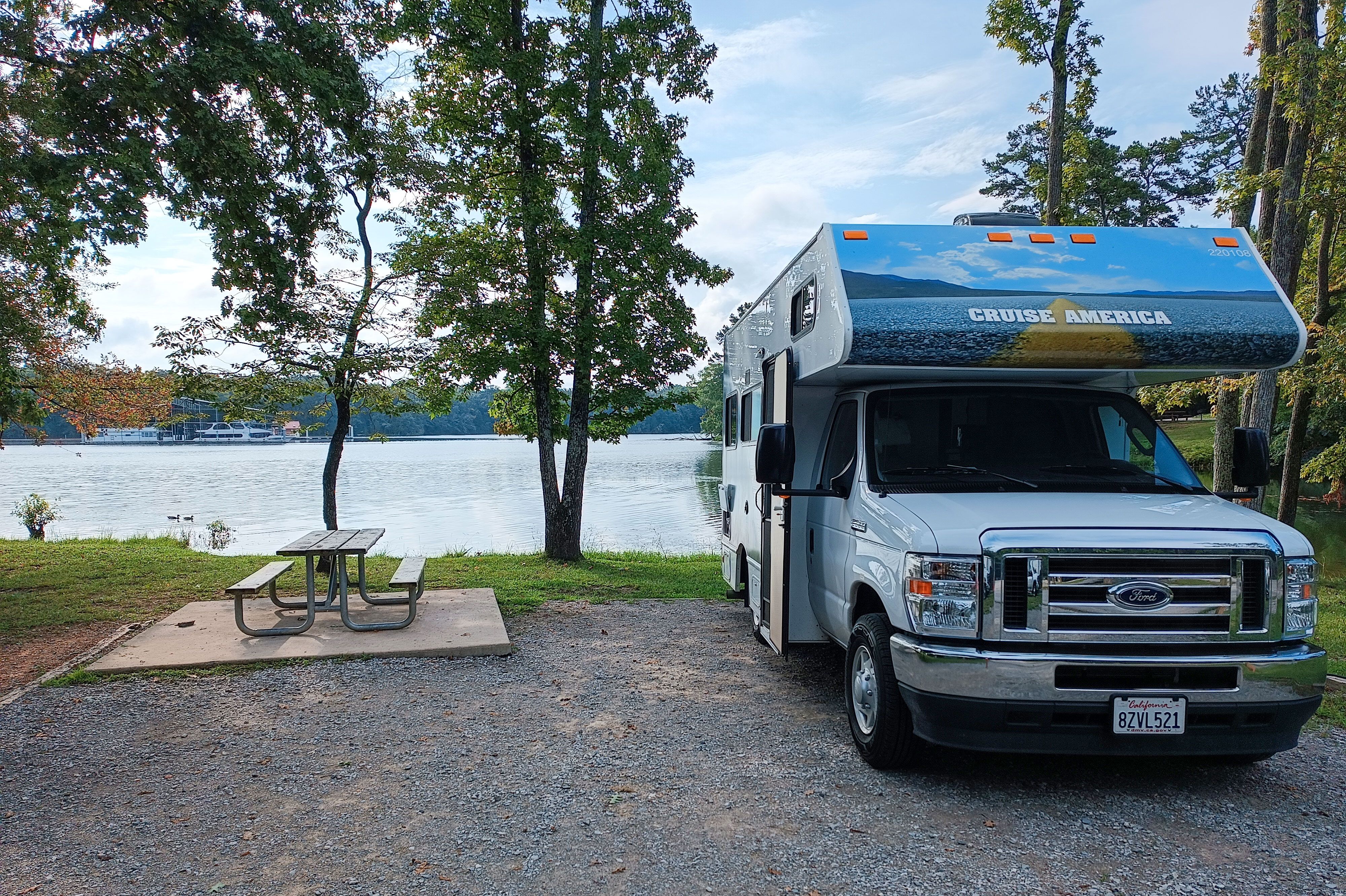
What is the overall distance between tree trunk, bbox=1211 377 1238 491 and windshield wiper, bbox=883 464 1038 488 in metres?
7.06

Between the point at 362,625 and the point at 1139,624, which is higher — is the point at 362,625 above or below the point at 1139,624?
below

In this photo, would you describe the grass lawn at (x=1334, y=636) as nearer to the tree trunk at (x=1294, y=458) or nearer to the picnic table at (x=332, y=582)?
the tree trunk at (x=1294, y=458)

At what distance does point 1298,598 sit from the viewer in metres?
4.17

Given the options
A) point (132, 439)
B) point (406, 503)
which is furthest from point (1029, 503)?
point (132, 439)

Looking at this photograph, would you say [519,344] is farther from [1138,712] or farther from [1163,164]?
[1163,164]

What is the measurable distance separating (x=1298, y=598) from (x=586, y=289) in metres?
9.87

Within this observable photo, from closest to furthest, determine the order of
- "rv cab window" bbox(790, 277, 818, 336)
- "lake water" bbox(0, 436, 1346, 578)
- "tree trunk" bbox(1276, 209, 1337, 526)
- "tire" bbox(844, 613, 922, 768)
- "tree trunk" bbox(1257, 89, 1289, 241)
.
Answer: "tire" bbox(844, 613, 922, 768) < "rv cab window" bbox(790, 277, 818, 336) < "tree trunk" bbox(1257, 89, 1289, 241) < "tree trunk" bbox(1276, 209, 1337, 526) < "lake water" bbox(0, 436, 1346, 578)

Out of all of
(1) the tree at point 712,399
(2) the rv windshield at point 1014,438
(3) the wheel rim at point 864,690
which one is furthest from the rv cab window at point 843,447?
(1) the tree at point 712,399

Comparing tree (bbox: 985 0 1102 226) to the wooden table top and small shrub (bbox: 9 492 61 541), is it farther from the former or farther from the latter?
small shrub (bbox: 9 492 61 541)

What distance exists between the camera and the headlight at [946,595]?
4141 millimetres

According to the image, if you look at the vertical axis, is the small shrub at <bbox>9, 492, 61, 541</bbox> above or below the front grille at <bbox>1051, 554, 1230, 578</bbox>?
below

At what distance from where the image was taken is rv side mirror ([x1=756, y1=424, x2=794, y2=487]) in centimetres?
519

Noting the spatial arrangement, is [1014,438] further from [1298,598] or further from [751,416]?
[751,416]

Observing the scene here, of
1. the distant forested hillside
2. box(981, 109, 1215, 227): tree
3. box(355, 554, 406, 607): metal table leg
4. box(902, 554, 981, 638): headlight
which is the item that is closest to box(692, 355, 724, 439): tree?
the distant forested hillside
